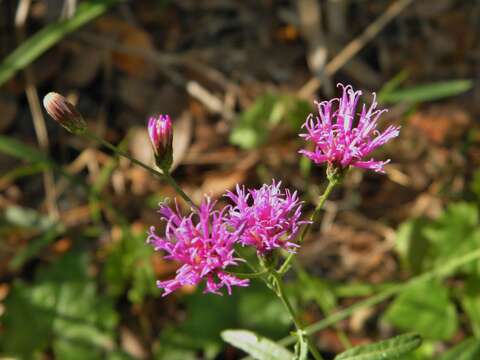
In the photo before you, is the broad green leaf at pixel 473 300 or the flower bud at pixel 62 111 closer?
the flower bud at pixel 62 111

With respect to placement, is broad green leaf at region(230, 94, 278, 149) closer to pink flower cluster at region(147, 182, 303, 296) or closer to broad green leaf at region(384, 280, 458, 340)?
broad green leaf at region(384, 280, 458, 340)

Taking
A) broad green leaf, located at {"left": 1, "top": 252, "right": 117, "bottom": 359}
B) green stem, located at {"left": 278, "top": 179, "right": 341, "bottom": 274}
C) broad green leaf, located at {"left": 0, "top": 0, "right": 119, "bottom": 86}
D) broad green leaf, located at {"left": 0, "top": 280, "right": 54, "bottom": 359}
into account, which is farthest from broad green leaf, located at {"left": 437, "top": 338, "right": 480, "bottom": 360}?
broad green leaf, located at {"left": 0, "top": 0, "right": 119, "bottom": 86}

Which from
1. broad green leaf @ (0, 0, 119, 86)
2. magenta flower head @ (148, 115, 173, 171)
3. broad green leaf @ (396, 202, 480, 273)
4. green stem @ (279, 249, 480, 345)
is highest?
broad green leaf @ (0, 0, 119, 86)

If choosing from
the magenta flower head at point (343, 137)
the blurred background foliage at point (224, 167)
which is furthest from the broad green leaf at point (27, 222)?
the magenta flower head at point (343, 137)

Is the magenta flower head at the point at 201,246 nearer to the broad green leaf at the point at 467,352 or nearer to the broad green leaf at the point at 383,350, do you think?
the broad green leaf at the point at 383,350

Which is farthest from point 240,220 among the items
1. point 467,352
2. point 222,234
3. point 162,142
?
point 467,352

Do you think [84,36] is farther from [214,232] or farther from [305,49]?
[214,232]
